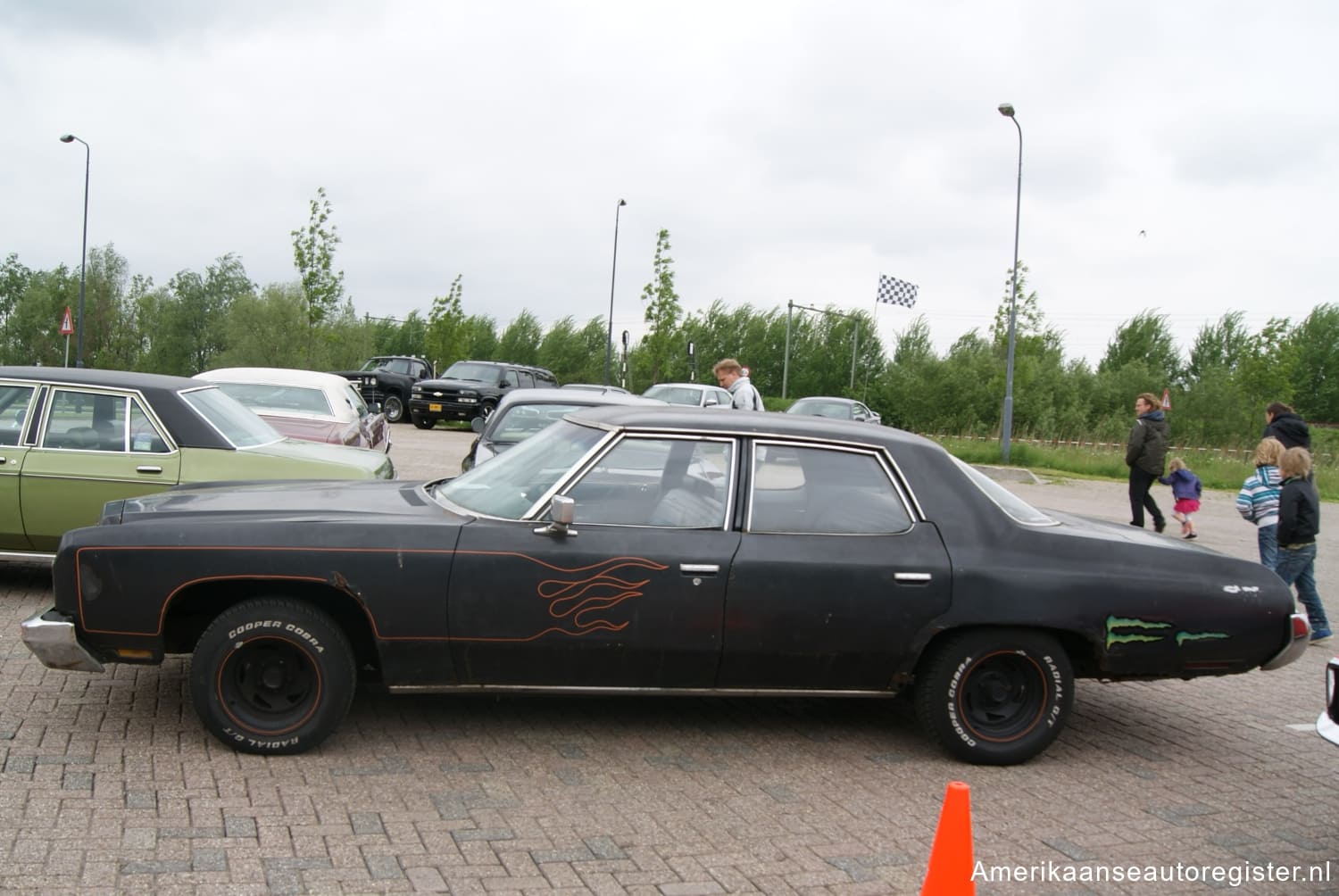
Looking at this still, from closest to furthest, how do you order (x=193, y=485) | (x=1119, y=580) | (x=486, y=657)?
(x=486, y=657) → (x=1119, y=580) → (x=193, y=485)

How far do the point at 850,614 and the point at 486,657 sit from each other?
5.14 feet

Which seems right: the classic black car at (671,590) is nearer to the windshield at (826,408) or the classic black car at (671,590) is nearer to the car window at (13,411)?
A: the car window at (13,411)

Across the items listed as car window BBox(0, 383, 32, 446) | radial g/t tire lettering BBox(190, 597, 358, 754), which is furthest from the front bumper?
car window BBox(0, 383, 32, 446)

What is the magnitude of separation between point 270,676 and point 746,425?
7.65ft

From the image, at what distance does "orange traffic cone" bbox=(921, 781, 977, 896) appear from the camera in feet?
10.4

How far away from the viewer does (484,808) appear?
4176 mm

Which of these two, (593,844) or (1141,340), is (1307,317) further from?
(593,844)

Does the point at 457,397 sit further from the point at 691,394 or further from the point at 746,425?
the point at 746,425

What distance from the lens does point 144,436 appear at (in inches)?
284

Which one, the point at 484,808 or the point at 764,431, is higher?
the point at 764,431

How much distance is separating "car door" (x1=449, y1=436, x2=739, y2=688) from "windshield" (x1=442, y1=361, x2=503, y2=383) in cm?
2658

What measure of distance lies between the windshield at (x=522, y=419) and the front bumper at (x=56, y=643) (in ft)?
19.7

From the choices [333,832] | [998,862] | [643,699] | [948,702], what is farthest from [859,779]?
[333,832]

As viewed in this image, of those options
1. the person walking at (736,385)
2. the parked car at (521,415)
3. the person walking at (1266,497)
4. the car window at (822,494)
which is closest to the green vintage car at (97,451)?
the parked car at (521,415)
